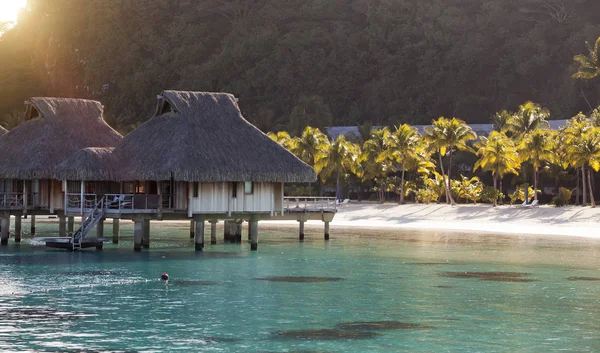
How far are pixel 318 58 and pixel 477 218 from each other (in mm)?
56073

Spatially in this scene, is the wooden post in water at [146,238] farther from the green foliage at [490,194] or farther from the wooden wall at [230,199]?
the green foliage at [490,194]

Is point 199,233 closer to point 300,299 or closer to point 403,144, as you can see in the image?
point 300,299

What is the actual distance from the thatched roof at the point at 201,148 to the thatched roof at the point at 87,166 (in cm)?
59

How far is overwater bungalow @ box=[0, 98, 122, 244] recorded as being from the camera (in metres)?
44.9

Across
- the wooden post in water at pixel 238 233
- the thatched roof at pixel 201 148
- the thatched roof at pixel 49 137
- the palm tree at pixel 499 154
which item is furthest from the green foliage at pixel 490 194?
the thatched roof at pixel 49 137

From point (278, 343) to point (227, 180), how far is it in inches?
762

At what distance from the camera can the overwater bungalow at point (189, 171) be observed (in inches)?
1610

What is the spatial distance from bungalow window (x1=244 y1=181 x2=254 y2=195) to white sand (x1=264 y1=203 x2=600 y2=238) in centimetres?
1930

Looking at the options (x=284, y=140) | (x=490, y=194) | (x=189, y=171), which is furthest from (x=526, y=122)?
(x=189, y=171)

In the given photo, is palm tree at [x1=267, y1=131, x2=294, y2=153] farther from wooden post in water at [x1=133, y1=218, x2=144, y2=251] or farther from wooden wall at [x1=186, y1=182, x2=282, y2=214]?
wooden post in water at [x1=133, y1=218, x2=144, y2=251]

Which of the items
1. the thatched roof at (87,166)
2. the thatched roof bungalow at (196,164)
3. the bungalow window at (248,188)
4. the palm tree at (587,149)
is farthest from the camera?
the palm tree at (587,149)

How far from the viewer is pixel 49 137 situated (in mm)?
46312

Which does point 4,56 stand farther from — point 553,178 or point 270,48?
point 553,178

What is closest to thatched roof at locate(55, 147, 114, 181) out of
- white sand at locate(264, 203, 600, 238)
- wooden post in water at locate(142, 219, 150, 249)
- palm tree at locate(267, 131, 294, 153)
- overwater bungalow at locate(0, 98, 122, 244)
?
overwater bungalow at locate(0, 98, 122, 244)
